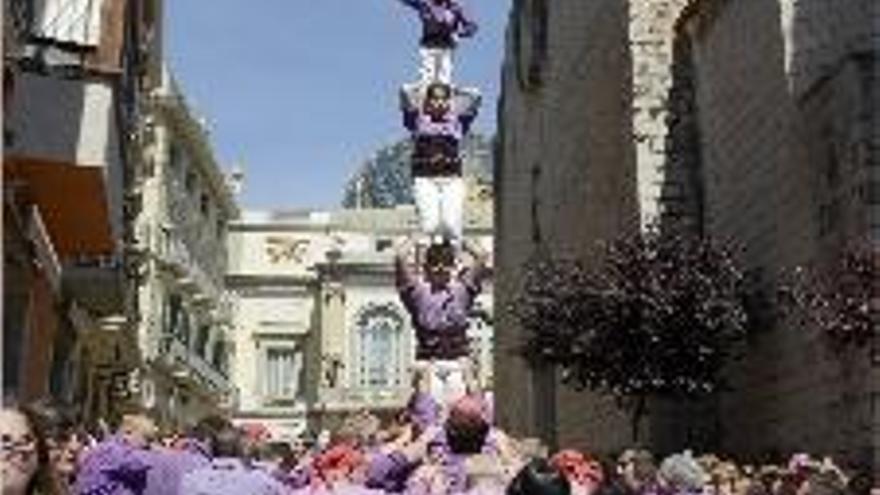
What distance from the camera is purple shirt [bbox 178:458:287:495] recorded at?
6629 millimetres

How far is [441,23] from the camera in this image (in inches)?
745

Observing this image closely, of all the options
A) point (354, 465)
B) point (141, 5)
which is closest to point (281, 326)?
point (141, 5)

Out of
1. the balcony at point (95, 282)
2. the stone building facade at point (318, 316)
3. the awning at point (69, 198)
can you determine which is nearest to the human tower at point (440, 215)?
the awning at point (69, 198)

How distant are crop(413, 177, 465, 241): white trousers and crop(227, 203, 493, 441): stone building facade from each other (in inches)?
1807

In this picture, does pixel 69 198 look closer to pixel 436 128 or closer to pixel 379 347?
pixel 436 128

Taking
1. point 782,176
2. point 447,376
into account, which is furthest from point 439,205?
point 782,176

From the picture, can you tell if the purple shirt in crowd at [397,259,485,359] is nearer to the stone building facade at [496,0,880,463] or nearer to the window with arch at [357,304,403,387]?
the stone building facade at [496,0,880,463]

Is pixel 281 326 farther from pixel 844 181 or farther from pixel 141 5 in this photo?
pixel 844 181

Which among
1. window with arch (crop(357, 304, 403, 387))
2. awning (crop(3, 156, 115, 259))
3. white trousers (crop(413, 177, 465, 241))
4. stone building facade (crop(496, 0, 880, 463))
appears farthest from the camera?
window with arch (crop(357, 304, 403, 387))

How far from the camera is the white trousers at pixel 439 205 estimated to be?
17.9 metres

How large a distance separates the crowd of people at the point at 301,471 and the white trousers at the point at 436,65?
8616 millimetres

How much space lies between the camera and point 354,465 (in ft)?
32.5

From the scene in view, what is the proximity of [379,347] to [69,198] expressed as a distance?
166 feet

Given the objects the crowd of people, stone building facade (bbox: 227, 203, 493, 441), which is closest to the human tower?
the crowd of people
